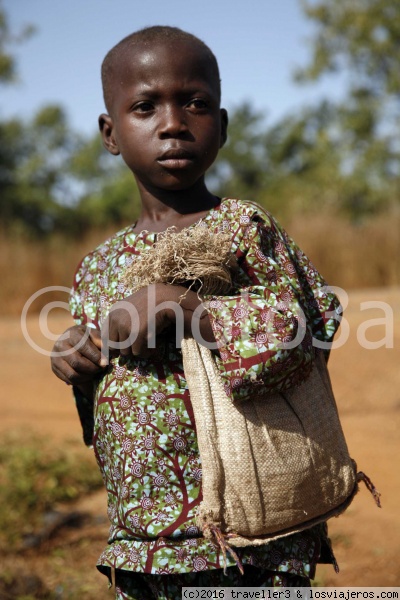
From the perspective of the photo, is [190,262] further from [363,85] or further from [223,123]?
[363,85]

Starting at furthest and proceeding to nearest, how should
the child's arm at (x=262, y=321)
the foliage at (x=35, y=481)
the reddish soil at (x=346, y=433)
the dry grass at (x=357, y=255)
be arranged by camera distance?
1. the dry grass at (x=357, y=255)
2. the foliage at (x=35, y=481)
3. the reddish soil at (x=346, y=433)
4. the child's arm at (x=262, y=321)

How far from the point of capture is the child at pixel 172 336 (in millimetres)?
1775

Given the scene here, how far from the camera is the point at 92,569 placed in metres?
3.78

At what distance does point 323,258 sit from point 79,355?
954 centimetres

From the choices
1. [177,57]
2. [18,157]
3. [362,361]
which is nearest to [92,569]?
[177,57]

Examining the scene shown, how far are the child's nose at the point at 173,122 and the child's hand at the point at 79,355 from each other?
0.52m

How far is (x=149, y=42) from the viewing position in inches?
78.2

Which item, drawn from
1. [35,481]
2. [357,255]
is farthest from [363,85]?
[35,481]

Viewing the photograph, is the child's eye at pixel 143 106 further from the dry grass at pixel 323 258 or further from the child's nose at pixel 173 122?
the dry grass at pixel 323 258

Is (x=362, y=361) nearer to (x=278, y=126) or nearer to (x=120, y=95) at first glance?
(x=120, y=95)

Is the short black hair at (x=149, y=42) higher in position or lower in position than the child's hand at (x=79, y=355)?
higher

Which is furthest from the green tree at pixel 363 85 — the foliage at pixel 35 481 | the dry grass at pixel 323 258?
the foliage at pixel 35 481

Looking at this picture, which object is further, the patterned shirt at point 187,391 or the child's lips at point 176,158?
the child's lips at point 176,158

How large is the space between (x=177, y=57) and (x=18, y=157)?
1076 inches
